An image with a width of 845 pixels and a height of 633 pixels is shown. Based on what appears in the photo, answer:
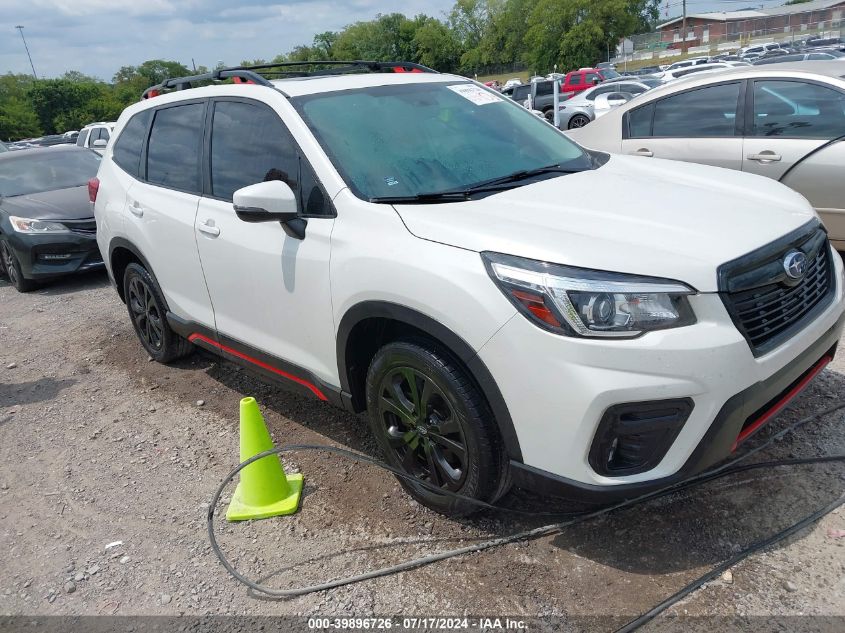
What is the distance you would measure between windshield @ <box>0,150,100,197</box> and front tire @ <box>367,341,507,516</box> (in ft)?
23.4

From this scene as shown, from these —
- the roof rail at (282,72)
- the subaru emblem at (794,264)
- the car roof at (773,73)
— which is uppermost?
the roof rail at (282,72)

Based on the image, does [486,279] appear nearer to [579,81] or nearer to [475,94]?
[475,94]

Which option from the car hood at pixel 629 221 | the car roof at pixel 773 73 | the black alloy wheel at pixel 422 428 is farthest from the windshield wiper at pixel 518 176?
the car roof at pixel 773 73

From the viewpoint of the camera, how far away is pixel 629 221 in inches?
101

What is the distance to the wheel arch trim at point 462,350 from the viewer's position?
244 cm

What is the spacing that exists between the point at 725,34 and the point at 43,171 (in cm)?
9910

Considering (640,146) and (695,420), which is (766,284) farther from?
(640,146)

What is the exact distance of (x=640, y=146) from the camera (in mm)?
5820

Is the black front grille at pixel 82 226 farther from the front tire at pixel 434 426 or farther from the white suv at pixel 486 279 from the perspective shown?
the front tire at pixel 434 426

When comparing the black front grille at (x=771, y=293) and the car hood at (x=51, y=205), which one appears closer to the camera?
the black front grille at (x=771, y=293)

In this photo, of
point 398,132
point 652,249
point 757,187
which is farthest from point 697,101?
point 652,249

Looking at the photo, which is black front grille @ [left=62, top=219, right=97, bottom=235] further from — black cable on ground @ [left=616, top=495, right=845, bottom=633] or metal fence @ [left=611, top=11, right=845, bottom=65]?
metal fence @ [left=611, top=11, right=845, bottom=65]

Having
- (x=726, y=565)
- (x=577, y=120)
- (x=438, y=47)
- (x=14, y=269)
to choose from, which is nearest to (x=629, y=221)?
(x=726, y=565)

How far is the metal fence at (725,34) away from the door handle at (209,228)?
214 ft
